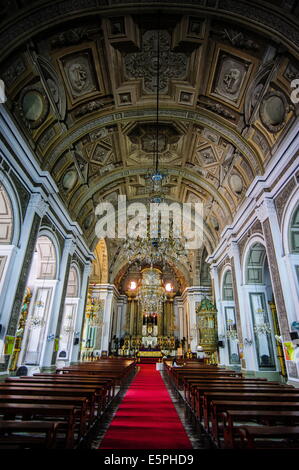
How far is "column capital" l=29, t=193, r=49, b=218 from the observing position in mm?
8078

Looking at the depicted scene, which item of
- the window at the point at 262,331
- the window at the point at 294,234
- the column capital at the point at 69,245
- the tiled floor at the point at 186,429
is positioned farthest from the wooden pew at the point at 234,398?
the column capital at the point at 69,245

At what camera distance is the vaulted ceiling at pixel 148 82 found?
6.27m

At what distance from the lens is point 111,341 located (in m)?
22.0

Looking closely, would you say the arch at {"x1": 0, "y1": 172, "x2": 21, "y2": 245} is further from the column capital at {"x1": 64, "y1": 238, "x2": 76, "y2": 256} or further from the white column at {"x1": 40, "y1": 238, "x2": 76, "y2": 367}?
the column capital at {"x1": 64, "y1": 238, "x2": 76, "y2": 256}

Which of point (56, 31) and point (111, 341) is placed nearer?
point (56, 31)

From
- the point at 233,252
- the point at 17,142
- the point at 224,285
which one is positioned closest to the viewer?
the point at 17,142

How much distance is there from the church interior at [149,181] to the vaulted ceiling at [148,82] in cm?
4

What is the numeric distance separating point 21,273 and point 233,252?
8681mm

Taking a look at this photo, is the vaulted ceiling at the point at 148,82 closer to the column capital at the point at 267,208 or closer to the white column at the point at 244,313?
the column capital at the point at 267,208

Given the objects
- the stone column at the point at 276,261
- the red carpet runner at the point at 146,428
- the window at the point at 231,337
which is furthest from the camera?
the window at the point at 231,337

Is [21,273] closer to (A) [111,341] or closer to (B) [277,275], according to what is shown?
(B) [277,275]

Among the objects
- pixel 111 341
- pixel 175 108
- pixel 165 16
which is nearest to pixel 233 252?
pixel 175 108

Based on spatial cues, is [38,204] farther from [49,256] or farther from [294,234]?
[294,234]

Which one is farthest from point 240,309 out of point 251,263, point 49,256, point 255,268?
point 49,256
